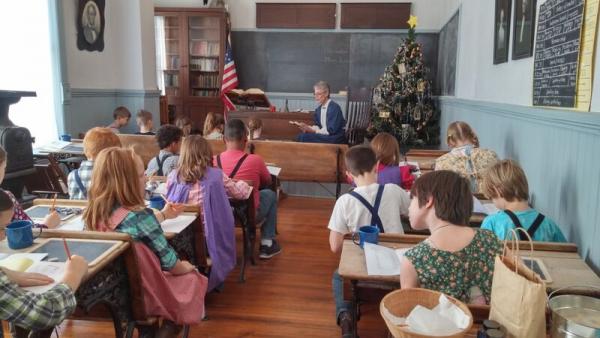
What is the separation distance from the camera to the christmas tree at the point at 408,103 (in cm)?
727

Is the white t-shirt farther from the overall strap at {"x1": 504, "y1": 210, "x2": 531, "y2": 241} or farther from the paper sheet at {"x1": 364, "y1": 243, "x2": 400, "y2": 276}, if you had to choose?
the overall strap at {"x1": 504, "y1": 210, "x2": 531, "y2": 241}

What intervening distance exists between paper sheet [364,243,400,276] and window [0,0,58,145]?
4295mm

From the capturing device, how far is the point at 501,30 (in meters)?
3.98

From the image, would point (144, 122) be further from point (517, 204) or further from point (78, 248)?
point (517, 204)

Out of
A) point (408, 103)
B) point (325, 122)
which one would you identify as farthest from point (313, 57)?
point (325, 122)

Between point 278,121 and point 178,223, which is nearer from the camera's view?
point 178,223

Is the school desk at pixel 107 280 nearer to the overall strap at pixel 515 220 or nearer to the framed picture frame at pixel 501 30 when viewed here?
the overall strap at pixel 515 220

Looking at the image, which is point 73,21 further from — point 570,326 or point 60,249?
point 570,326

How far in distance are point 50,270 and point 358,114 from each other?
7.12 metres

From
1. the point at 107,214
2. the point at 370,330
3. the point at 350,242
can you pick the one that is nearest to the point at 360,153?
the point at 350,242

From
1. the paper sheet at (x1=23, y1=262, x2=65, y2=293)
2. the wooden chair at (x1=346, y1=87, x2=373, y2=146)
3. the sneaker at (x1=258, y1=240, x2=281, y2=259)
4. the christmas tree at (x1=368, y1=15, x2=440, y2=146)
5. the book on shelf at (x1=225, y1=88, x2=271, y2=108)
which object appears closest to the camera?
the paper sheet at (x1=23, y1=262, x2=65, y2=293)

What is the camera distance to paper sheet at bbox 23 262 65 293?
1337mm

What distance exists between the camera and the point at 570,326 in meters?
1.14

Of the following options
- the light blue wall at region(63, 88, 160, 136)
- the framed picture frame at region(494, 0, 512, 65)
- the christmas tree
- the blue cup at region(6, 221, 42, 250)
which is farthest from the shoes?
the christmas tree
